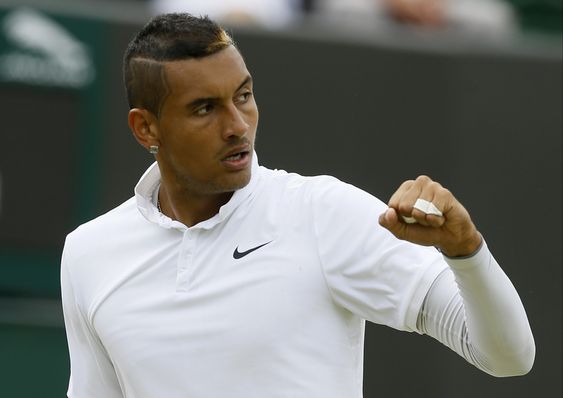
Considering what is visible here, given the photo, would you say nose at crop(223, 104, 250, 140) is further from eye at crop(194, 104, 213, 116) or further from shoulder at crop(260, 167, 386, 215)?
shoulder at crop(260, 167, 386, 215)

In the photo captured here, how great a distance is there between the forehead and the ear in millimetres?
147

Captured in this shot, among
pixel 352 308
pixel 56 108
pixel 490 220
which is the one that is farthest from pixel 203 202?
pixel 490 220

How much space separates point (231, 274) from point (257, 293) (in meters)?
0.09

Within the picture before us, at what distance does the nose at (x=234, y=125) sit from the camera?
9.96 ft

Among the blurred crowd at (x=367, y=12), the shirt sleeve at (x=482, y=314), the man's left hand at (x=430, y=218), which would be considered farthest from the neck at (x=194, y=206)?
the blurred crowd at (x=367, y=12)

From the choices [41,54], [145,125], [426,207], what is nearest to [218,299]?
[145,125]

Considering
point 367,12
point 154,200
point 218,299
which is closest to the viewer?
point 218,299

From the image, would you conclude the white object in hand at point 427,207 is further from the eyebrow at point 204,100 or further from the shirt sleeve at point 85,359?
the shirt sleeve at point 85,359

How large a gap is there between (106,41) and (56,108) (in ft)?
1.24

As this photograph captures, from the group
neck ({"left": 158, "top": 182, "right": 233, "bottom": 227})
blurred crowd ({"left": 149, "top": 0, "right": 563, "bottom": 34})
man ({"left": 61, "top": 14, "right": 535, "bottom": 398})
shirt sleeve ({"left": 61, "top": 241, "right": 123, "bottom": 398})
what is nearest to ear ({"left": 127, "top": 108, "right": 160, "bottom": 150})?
man ({"left": 61, "top": 14, "right": 535, "bottom": 398})

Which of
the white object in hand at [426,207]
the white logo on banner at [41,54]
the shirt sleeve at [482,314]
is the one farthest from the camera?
the white logo on banner at [41,54]

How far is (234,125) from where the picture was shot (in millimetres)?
3037

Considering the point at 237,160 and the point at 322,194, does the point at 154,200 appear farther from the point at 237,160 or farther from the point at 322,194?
the point at 322,194

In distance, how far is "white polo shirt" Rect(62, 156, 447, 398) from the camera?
2.84m
